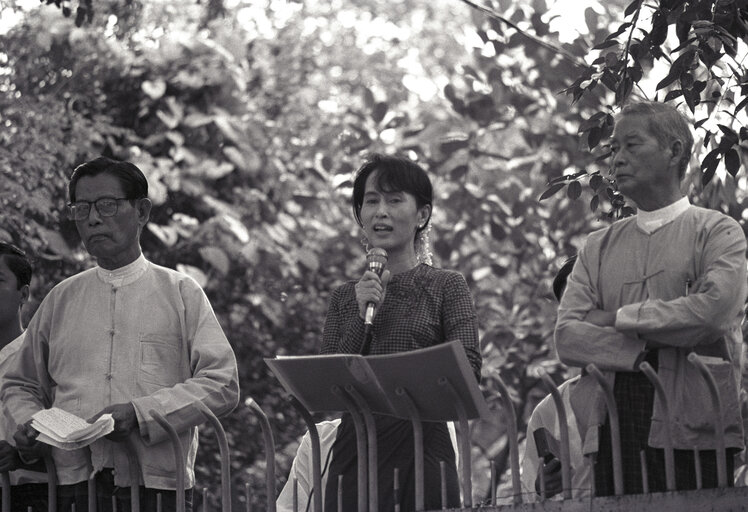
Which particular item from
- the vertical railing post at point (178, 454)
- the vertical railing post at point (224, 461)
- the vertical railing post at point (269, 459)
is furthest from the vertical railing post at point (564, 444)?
the vertical railing post at point (178, 454)

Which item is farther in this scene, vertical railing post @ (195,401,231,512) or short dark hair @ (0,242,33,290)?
short dark hair @ (0,242,33,290)

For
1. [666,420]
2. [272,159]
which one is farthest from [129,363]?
[272,159]

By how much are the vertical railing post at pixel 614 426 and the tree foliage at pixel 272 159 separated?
17.7 ft

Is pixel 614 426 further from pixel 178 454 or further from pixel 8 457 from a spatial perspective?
pixel 8 457

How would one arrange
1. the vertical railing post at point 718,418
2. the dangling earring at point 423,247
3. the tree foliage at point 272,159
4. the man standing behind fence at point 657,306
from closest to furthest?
the vertical railing post at point 718,418, the man standing behind fence at point 657,306, the dangling earring at point 423,247, the tree foliage at point 272,159

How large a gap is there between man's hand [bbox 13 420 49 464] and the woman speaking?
41.0 inches

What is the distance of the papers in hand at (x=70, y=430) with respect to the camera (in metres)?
5.32

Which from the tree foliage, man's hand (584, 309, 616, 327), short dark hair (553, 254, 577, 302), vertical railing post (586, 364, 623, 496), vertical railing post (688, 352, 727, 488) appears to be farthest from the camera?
the tree foliage

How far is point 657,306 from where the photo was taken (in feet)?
15.5

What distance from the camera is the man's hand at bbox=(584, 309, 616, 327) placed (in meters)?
4.93

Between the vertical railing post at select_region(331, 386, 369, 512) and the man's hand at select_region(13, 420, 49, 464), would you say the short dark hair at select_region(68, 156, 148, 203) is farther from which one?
the vertical railing post at select_region(331, 386, 369, 512)

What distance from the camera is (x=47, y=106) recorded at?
1072 cm

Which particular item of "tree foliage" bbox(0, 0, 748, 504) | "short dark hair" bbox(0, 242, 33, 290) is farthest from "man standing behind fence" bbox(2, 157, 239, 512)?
"tree foliage" bbox(0, 0, 748, 504)

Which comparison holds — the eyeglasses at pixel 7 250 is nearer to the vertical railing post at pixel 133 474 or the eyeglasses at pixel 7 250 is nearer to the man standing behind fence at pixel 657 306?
the vertical railing post at pixel 133 474
